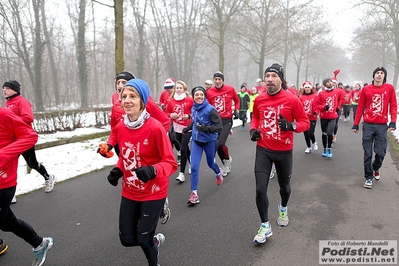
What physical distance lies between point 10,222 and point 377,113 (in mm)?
5764

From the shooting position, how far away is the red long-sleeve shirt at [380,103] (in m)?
5.12

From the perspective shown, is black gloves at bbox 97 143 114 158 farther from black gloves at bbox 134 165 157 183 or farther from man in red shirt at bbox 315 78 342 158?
man in red shirt at bbox 315 78 342 158

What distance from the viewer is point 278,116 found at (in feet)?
11.5

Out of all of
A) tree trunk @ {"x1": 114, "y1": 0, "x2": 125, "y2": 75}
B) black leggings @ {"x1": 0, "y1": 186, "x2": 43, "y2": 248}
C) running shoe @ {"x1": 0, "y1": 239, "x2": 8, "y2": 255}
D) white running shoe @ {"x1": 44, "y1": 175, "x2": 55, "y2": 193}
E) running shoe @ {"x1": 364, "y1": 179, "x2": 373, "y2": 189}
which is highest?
tree trunk @ {"x1": 114, "y1": 0, "x2": 125, "y2": 75}

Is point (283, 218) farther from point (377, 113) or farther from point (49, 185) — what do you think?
point (49, 185)

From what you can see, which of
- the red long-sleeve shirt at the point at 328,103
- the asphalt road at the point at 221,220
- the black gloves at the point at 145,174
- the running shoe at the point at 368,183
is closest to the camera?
the black gloves at the point at 145,174

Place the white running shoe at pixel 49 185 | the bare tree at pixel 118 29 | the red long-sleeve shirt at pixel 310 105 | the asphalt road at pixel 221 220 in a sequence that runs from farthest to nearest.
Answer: the bare tree at pixel 118 29 → the red long-sleeve shirt at pixel 310 105 → the white running shoe at pixel 49 185 → the asphalt road at pixel 221 220

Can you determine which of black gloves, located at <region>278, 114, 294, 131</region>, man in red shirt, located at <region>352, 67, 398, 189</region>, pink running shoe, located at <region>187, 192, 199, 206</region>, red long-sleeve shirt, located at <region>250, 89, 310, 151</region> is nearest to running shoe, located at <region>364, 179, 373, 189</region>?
man in red shirt, located at <region>352, 67, 398, 189</region>

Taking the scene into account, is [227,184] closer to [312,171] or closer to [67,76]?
[312,171]

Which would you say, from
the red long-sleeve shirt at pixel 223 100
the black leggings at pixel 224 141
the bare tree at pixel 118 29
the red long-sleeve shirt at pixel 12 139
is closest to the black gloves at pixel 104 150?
the red long-sleeve shirt at pixel 12 139

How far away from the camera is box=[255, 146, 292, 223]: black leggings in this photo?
3.46 meters

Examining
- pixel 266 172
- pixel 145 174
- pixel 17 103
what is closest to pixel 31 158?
pixel 17 103

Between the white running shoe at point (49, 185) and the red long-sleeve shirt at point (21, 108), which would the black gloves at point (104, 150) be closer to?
the red long-sleeve shirt at point (21, 108)

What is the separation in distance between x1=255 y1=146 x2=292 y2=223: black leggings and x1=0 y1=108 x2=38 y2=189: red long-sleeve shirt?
2.54 metres
